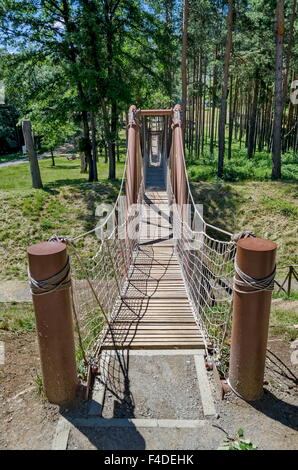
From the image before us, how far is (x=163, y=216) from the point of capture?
27.3 ft

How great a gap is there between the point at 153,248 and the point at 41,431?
4.55 metres

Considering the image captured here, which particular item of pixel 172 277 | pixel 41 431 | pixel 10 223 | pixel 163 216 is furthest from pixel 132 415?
pixel 10 223

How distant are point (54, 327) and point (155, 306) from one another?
1810 mm

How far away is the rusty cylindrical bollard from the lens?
2.09 m

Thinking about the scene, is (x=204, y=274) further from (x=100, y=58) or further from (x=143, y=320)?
(x=100, y=58)

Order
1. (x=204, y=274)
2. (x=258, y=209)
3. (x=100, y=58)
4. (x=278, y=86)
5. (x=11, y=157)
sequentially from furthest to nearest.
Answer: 1. (x=11, y=157)
2. (x=100, y=58)
3. (x=278, y=86)
4. (x=258, y=209)
5. (x=204, y=274)

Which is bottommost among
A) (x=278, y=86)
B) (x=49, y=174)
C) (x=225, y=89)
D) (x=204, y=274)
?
(x=204, y=274)

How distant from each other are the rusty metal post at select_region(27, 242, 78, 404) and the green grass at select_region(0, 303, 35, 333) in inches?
60.2

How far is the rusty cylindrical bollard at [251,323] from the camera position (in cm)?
209

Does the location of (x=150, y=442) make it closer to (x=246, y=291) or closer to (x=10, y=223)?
(x=246, y=291)

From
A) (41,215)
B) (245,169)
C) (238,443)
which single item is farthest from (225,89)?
(238,443)

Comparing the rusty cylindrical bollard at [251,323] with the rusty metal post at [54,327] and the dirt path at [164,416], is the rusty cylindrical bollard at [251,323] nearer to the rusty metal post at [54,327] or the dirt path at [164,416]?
the dirt path at [164,416]

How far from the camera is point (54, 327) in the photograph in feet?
7.02
